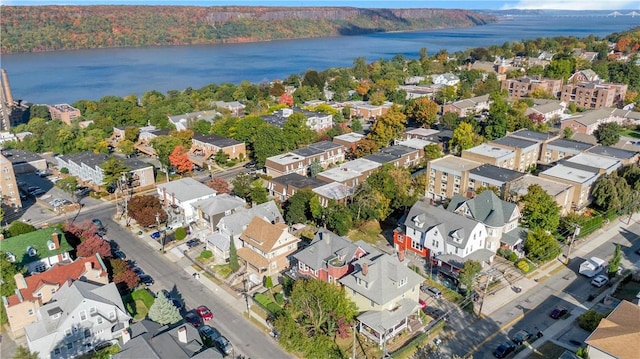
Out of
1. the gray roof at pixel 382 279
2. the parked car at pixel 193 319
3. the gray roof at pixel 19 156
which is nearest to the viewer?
the gray roof at pixel 382 279

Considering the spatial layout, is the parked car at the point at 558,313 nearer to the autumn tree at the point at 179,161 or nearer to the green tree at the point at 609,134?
the green tree at the point at 609,134

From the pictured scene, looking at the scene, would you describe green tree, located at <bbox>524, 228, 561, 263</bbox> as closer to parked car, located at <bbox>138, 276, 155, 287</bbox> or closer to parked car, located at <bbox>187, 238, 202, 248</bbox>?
parked car, located at <bbox>187, 238, 202, 248</bbox>

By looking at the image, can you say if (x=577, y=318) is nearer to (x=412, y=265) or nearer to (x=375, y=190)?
(x=412, y=265)

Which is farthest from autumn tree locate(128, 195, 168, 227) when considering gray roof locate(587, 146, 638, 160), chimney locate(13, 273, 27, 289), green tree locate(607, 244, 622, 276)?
gray roof locate(587, 146, 638, 160)

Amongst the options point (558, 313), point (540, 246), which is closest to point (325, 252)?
point (558, 313)

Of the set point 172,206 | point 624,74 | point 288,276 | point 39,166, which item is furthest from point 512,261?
point 624,74

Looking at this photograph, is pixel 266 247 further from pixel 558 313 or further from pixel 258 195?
pixel 558 313

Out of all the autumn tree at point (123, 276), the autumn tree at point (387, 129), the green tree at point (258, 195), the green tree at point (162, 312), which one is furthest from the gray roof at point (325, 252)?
the autumn tree at point (387, 129)
